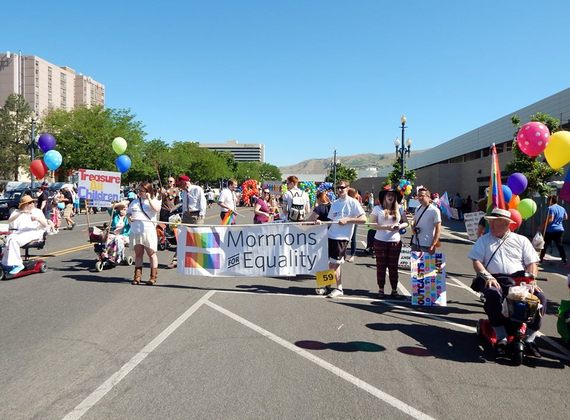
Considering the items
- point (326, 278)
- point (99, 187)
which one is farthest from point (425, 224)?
point (99, 187)

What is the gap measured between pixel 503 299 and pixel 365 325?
5.86ft

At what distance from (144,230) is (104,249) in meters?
2.44

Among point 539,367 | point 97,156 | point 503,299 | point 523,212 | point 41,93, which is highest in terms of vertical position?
point 41,93

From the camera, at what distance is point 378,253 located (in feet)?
27.2

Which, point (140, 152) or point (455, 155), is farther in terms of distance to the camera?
point (455, 155)

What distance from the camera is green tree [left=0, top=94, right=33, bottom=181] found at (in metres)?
74.2

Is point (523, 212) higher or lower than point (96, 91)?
lower

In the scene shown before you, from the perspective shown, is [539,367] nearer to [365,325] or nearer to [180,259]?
[365,325]

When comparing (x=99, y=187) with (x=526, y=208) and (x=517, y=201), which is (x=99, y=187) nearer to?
(x=517, y=201)

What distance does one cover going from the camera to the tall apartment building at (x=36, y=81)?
120m

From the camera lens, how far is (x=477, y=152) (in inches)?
1933

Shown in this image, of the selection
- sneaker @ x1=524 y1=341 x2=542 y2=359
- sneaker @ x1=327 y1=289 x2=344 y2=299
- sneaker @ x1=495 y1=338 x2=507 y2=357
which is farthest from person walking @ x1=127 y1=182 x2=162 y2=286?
sneaker @ x1=524 y1=341 x2=542 y2=359

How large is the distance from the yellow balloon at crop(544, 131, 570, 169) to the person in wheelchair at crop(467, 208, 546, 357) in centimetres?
337

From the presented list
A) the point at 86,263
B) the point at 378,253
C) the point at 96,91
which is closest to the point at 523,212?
the point at 378,253
